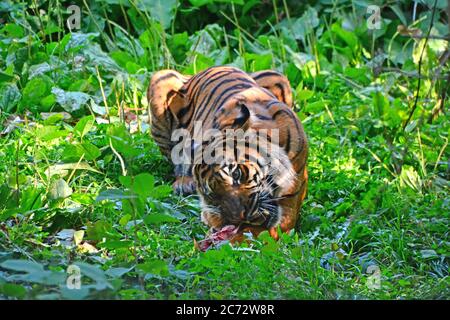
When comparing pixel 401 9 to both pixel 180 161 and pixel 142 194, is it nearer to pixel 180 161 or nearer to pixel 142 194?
pixel 180 161

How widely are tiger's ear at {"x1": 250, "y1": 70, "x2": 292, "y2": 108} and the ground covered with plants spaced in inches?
20.3

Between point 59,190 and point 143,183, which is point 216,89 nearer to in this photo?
point 59,190

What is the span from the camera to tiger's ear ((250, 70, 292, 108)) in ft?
21.0

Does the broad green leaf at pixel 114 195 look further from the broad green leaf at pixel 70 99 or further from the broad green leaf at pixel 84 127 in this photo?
the broad green leaf at pixel 70 99

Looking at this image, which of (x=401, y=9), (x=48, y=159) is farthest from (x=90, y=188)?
(x=401, y=9)

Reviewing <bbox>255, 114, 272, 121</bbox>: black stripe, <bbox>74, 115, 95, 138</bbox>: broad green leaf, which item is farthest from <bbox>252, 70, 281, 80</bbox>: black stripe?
<bbox>74, 115, 95, 138</bbox>: broad green leaf

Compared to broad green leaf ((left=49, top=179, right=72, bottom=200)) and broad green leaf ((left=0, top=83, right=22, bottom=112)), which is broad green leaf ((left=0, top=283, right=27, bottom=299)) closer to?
broad green leaf ((left=49, top=179, right=72, bottom=200))

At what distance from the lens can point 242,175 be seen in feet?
17.1

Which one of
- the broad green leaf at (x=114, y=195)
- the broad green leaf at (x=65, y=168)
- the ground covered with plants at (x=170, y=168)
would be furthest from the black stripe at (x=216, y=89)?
the broad green leaf at (x=114, y=195)

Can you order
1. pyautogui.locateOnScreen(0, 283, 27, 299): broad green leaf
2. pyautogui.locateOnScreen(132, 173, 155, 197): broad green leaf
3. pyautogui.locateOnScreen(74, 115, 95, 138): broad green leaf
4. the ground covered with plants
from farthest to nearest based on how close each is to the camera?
pyautogui.locateOnScreen(74, 115, 95, 138): broad green leaf, the ground covered with plants, pyautogui.locateOnScreen(132, 173, 155, 197): broad green leaf, pyautogui.locateOnScreen(0, 283, 27, 299): broad green leaf

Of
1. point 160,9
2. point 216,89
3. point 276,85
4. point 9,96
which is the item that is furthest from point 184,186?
point 160,9

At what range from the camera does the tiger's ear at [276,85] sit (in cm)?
639

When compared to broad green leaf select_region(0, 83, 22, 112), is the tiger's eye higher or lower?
higher
